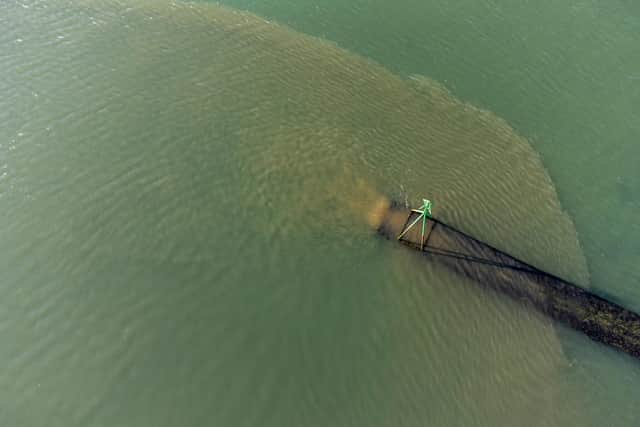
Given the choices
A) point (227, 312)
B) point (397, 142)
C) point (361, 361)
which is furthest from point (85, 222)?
point (397, 142)

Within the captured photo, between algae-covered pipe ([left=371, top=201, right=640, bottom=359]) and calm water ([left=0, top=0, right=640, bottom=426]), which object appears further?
algae-covered pipe ([left=371, top=201, right=640, bottom=359])

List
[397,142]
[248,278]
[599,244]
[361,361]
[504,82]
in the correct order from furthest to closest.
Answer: [504,82], [397,142], [599,244], [248,278], [361,361]

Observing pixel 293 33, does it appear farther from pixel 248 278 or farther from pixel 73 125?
pixel 248 278

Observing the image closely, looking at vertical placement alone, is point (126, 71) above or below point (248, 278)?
above

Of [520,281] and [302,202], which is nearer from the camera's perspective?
[520,281]
